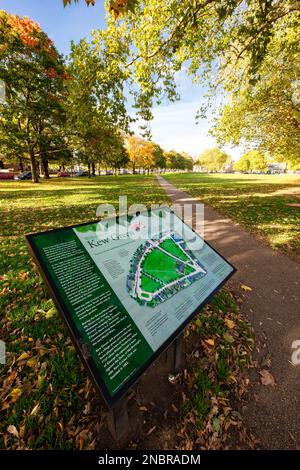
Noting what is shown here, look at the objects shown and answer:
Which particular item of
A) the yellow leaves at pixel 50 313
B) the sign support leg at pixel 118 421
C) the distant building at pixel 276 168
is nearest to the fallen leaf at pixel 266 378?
the sign support leg at pixel 118 421

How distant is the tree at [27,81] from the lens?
16500 mm

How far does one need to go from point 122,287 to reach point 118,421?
3.92 feet

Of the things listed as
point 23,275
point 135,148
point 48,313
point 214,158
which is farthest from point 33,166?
point 214,158

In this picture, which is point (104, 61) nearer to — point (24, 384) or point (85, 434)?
point (24, 384)

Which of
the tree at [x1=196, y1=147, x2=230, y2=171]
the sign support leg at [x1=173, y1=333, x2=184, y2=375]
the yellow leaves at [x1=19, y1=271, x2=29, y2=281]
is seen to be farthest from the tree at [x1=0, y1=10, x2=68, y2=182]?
A: the tree at [x1=196, y1=147, x2=230, y2=171]

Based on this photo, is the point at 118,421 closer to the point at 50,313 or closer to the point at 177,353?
the point at 177,353

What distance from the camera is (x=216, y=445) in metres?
1.84

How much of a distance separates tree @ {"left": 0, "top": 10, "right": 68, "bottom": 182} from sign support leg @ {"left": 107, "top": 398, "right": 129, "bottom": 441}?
24025mm

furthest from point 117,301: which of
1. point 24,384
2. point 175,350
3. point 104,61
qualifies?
point 104,61

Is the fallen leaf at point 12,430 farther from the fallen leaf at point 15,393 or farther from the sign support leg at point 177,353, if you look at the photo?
the sign support leg at point 177,353

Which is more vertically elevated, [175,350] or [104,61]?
[104,61]

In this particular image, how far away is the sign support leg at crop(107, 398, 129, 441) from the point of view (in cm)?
170

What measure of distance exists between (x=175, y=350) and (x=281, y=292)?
306 cm

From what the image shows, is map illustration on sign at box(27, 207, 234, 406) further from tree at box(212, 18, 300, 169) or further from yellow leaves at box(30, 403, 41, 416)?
tree at box(212, 18, 300, 169)
